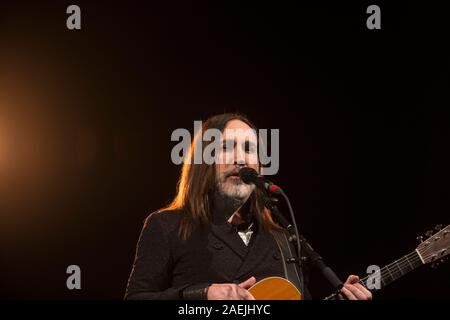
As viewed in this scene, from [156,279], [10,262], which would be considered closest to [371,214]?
[156,279]

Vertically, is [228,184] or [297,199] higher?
[228,184]

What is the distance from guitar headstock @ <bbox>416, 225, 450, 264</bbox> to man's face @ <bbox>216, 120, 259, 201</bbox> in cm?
98

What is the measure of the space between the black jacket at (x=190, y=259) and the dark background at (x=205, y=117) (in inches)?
58.4

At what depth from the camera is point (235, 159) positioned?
2.81 metres

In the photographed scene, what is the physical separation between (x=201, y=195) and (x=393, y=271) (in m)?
1.11

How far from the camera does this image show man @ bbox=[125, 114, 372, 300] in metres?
2.52

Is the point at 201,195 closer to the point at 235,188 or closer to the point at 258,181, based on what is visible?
the point at 235,188

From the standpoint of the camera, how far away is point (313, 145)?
425cm

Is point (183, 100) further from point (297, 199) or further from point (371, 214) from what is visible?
point (371, 214)

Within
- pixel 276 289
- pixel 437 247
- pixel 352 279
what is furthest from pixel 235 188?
pixel 437 247

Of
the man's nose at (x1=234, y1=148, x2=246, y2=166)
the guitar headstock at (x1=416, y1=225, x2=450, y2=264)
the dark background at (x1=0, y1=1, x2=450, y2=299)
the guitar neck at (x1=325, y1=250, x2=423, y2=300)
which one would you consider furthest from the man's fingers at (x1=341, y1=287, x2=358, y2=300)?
the dark background at (x1=0, y1=1, x2=450, y2=299)

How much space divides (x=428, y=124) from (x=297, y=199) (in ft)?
4.00

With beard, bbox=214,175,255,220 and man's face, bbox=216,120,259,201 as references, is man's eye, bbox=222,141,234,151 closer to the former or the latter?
man's face, bbox=216,120,259,201

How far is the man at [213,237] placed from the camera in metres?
2.52
